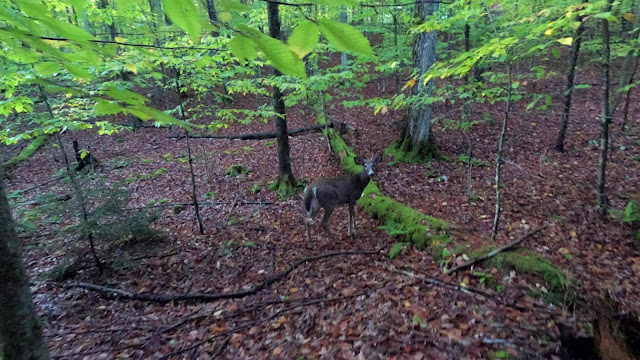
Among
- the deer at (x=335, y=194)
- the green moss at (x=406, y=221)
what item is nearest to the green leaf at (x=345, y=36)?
the green moss at (x=406, y=221)

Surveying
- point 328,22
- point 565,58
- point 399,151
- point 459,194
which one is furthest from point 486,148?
point 565,58

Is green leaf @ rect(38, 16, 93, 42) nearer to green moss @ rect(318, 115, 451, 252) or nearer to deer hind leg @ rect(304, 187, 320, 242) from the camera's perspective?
green moss @ rect(318, 115, 451, 252)

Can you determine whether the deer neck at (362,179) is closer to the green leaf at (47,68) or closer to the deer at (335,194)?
the deer at (335,194)

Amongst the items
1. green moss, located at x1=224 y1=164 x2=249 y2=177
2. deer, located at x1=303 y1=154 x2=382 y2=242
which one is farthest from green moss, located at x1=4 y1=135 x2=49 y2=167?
deer, located at x1=303 y1=154 x2=382 y2=242

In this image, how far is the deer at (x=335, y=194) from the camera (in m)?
7.24

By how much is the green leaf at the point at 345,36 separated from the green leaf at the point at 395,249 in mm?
5112

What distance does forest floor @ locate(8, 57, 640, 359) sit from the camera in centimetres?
370

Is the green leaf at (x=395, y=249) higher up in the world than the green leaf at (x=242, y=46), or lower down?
lower down

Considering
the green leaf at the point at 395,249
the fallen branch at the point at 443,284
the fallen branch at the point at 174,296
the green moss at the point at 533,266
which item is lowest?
the fallen branch at the point at 174,296

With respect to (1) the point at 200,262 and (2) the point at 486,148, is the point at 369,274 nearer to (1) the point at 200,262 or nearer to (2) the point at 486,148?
(1) the point at 200,262

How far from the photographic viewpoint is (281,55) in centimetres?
114

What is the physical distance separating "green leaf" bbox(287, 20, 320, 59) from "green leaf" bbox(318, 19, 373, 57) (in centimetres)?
3

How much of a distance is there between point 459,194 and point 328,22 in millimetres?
7869

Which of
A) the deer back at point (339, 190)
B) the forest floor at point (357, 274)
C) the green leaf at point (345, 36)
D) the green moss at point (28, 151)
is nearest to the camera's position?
the green leaf at point (345, 36)
